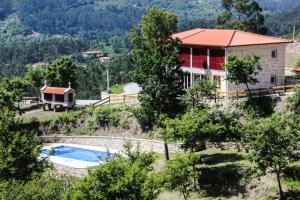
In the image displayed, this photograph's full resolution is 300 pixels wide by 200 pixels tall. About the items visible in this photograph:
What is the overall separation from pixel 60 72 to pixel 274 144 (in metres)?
34.3

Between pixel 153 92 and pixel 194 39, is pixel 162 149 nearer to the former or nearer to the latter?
pixel 153 92

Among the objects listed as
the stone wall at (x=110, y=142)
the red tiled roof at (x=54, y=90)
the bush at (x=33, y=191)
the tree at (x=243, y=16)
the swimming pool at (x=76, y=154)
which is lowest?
the swimming pool at (x=76, y=154)

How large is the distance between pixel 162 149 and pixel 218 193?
37.1 ft

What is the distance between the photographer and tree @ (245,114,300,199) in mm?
29750

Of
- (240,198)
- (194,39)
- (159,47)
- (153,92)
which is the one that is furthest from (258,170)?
(194,39)

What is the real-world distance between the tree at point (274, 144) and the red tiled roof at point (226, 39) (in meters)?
18.2

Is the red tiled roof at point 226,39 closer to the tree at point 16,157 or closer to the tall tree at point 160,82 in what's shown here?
the tall tree at point 160,82

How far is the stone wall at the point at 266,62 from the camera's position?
47.8 metres

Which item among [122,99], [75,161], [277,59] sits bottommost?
[75,161]

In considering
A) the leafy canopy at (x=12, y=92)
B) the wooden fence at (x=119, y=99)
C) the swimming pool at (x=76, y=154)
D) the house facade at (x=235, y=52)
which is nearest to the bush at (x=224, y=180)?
the swimming pool at (x=76, y=154)

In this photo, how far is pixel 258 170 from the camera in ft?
109

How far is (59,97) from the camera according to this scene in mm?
55062

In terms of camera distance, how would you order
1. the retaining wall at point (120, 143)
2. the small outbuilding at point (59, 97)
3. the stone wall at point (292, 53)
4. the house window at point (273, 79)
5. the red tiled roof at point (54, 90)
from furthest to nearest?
the stone wall at point (292, 53) → the red tiled roof at point (54, 90) → the small outbuilding at point (59, 97) → the house window at point (273, 79) → the retaining wall at point (120, 143)

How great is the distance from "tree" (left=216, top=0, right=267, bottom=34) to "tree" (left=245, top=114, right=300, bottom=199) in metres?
39.6
